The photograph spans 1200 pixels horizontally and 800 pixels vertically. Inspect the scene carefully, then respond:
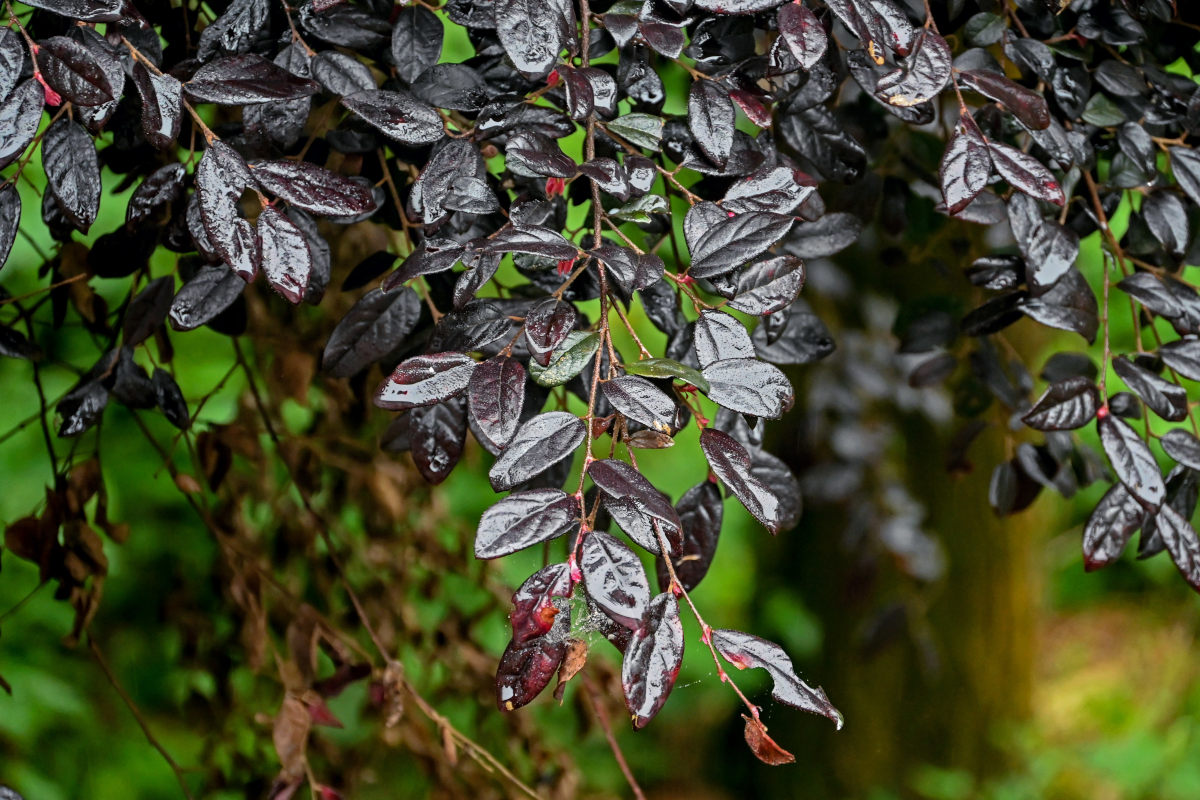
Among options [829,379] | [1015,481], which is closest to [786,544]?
[829,379]

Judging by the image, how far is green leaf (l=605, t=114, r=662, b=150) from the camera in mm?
581

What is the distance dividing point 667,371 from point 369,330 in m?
0.27

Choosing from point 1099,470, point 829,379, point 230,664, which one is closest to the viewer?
point 1099,470

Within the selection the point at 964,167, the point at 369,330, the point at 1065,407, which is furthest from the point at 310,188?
the point at 1065,407

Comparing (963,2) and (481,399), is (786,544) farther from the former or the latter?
(481,399)

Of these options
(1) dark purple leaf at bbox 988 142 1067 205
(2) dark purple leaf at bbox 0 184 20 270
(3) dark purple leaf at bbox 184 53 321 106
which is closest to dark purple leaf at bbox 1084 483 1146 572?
(1) dark purple leaf at bbox 988 142 1067 205

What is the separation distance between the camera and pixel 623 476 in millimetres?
466

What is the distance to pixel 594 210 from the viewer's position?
56cm

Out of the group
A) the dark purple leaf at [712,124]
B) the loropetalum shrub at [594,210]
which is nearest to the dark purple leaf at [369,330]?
the loropetalum shrub at [594,210]

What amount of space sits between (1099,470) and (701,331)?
0.64m

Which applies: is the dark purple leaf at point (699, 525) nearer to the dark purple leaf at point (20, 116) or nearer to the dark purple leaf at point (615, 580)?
the dark purple leaf at point (615, 580)

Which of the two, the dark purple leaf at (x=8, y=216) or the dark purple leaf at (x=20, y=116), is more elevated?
the dark purple leaf at (x=20, y=116)

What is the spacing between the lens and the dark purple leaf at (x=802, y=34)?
1.69 ft

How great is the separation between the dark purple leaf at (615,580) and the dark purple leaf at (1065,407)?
347 mm
